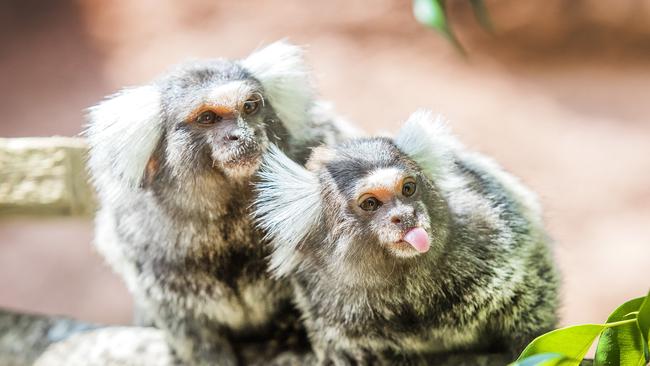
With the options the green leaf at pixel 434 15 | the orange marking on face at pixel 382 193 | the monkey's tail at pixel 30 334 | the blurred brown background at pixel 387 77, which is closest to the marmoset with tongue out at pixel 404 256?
the orange marking on face at pixel 382 193

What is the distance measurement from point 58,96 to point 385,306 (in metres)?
5.06

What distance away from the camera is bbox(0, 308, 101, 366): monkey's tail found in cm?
370

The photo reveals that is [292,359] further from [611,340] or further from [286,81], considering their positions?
[611,340]

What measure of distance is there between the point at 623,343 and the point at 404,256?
71 cm

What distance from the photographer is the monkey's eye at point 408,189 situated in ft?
8.44

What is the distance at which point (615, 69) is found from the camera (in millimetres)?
6914

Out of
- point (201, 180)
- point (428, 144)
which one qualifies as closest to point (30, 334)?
point (201, 180)

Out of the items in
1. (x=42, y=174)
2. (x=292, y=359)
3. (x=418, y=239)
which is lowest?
(x=292, y=359)

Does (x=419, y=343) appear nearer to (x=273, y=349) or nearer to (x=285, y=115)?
A: (x=273, y=349)

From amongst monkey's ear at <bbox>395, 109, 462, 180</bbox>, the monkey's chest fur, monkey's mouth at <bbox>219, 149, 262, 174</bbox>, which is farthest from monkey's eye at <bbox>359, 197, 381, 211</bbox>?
the monkey's chest fur

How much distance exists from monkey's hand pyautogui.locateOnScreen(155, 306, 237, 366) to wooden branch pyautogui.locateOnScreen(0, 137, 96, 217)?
1.20 metres

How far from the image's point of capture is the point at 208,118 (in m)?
2.86

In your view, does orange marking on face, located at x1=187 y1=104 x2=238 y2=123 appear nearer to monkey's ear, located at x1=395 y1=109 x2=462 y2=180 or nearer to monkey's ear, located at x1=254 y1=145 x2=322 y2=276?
monkey's ear, located at x1=254 y1=145 x2=322 y2=276

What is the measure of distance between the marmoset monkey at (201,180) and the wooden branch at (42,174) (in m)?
0.97
